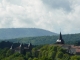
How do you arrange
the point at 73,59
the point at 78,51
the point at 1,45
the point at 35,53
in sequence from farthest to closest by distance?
the point at 1,45 < the point at 78,51 < the point at 35,53 < the point at 73,59

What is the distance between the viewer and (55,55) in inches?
4023

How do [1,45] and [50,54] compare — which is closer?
[50,54]

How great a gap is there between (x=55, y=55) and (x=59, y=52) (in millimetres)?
1758

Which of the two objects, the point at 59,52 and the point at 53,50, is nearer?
the point at 59,52

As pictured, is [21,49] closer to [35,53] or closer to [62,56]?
[35,53]

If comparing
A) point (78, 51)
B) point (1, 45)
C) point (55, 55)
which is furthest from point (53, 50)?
point (1, 45)

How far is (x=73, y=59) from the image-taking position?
87.4m

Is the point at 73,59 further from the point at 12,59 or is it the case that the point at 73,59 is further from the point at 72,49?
the point at 72,49

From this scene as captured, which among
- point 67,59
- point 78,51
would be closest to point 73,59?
point 67,59

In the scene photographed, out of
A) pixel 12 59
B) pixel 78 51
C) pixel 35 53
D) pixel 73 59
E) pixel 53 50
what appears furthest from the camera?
pixel 78 51

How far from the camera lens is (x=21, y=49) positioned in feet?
482

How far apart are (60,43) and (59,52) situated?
45.9 meters

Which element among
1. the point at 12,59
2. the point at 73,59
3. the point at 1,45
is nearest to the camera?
the point at 73,59

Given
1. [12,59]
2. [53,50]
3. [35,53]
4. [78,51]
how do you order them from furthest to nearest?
[78,51], [35,53], [53,50], [12,59]
